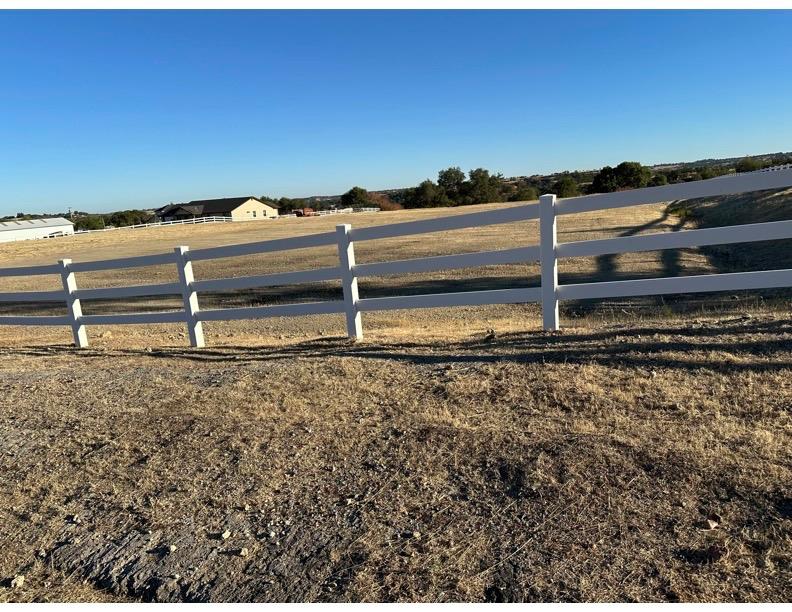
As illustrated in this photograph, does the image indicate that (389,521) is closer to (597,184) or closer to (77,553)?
(77,553)

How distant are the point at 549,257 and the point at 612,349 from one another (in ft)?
4.45

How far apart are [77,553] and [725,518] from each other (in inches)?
141

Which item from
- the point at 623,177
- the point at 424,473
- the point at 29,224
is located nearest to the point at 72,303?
the point at 424,473

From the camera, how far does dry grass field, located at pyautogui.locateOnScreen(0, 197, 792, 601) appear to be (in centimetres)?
298

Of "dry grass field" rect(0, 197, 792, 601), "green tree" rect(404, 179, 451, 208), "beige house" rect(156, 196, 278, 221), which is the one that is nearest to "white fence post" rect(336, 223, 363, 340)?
"dry grass field" rect(0, 197, 792, 601)

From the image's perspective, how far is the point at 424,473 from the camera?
383 centimetres

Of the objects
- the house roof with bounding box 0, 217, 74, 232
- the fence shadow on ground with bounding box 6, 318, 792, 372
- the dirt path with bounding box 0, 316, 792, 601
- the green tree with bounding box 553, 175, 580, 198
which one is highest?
the house roof with bounding box 0, 217, 74, 232

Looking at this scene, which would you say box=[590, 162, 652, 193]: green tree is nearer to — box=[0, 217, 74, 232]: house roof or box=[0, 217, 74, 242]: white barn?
box=[0, 217, 74, 242]: white barn

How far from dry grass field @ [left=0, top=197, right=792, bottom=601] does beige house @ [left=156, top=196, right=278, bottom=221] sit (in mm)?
114391

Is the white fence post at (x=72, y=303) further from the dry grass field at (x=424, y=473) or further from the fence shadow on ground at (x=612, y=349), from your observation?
the fence shadow on ground at (x=612, y=349)

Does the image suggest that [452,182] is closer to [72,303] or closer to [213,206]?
[213,206]

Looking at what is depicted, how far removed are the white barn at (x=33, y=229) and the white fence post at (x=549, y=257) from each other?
108 metres

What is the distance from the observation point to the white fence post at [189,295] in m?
8.56

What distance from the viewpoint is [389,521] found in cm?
341
